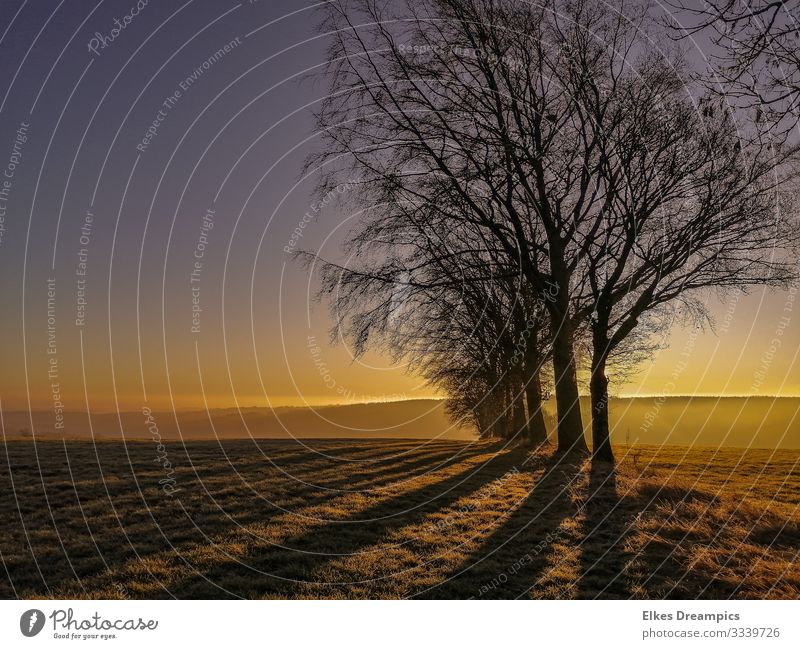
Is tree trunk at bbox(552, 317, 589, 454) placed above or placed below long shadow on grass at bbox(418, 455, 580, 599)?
above

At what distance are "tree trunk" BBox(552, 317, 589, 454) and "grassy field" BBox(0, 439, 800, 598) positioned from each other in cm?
208

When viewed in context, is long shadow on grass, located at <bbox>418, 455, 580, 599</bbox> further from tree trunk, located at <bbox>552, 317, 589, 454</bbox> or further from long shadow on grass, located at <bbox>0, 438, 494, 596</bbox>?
tree trunk, located at <bbox>552, 317, 589, 454</bbox>

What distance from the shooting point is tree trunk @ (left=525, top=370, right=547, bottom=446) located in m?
25.3

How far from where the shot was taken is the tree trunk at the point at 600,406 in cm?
1872

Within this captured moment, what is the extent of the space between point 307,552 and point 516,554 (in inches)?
131

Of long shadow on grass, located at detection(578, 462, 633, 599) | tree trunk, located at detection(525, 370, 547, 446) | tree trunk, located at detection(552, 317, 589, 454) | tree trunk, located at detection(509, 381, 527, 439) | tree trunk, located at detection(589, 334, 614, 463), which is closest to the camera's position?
long shadow on grass, located at detection(578, 462, 633, 599)

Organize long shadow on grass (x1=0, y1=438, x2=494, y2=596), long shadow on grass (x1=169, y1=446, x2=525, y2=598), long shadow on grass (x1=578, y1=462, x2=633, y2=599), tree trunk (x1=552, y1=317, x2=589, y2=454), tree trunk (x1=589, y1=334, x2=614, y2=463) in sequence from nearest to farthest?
long shadow on grass (x1=169, y1=446, x2=525, y2=598) < long shadow on grass (x1=578, y1=462, x2=633, y2=599) < long shadow on grass (x1=0, y1=438, x2=494, y2=596) < tree trunk (x1=589, y1=334, x2=614, y2=463) < tree trunk (x1=552, y1=317, x2=589, y2=454)

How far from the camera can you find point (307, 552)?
917 cm

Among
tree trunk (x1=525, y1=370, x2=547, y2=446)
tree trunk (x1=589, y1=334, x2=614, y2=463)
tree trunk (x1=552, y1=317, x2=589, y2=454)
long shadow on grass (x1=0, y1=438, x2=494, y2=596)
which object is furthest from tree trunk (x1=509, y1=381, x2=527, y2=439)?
long shadow on grass (x1=0, y1=438, x2=494, y2=596)

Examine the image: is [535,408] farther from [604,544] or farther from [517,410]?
[604,544]

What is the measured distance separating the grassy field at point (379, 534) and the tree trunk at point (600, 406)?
1804 mm

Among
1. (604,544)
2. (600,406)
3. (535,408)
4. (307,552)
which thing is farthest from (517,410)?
(307,552)

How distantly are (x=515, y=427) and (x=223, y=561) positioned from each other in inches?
1054

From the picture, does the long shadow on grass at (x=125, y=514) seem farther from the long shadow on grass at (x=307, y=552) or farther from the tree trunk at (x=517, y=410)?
the tree trunk at (x=517, y=410)
